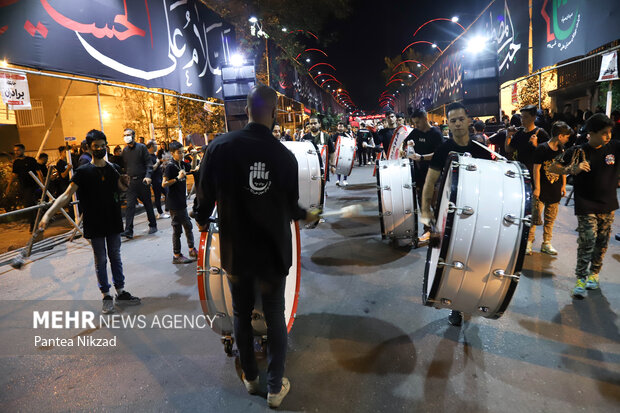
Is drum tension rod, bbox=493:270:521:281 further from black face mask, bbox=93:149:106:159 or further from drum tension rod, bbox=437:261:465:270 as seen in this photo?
black face mask, bbox=93:149:106:159

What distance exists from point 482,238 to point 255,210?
5.67 feet

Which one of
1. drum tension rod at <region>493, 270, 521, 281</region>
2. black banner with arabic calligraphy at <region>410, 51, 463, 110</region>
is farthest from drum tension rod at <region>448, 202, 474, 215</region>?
black banner with arabic calligraphy at <region>410, 51, 463, 110</region>

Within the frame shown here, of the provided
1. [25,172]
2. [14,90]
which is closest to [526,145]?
[14,90]

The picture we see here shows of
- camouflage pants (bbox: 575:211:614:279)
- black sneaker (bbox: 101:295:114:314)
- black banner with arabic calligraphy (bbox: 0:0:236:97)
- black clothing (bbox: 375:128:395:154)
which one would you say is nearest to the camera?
camouflage pants (bbox: 575:211:614:279)

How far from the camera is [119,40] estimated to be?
8.77 meters

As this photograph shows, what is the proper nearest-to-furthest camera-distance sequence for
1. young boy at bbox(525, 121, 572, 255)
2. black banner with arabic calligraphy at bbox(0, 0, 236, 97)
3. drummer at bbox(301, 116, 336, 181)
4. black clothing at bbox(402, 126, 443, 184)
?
young boy at bbox(525, 121, 572, 255) → black clothing at bbox(402, 126, 443, 184) → black banner with arabic calligraphy at bbox(0, 0, 236, 97) → drummer at bbox(301, 116, 336, 181)

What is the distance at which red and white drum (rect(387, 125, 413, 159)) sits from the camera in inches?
316

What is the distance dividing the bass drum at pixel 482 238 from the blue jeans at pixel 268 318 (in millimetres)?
1261

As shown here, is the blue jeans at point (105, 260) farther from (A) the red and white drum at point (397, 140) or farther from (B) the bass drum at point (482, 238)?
Result: (A) the red and white drum at point (397, 140)

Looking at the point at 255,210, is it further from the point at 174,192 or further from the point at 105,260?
the point at 174,192

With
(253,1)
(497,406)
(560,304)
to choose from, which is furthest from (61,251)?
(253,1)

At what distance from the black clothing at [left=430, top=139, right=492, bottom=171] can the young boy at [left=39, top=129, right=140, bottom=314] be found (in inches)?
142

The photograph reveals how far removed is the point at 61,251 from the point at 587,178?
26.9 feet

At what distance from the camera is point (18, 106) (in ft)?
21.3
